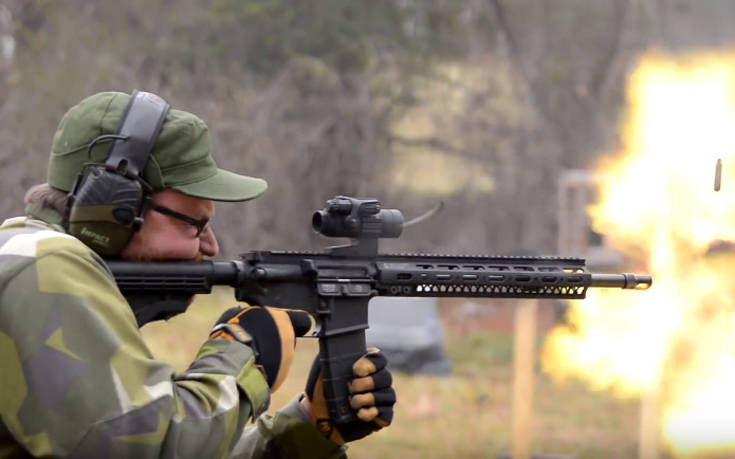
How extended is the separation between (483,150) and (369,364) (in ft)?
53.0

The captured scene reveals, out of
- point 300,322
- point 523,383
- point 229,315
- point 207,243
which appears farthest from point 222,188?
point 523,383

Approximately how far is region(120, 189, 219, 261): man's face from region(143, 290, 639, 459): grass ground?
21.6 ft

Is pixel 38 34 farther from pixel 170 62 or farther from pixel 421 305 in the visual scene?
pixel 421 305

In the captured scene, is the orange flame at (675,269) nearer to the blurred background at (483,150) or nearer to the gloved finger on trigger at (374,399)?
the blurred background at (483,150)

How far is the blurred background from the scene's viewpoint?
9.14 meters

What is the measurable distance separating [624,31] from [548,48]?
1445mm

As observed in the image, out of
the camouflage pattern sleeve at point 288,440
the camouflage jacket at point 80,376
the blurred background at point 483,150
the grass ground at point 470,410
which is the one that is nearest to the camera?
the camouflage jacket at point 80,376

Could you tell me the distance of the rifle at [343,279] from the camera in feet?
10.9

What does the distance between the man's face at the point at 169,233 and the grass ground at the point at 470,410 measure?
658 centimetres

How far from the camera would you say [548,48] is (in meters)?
20.0

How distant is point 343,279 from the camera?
3766 mm

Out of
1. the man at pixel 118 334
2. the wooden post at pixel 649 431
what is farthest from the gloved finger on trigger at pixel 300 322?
the wooden post at pixel 649 431

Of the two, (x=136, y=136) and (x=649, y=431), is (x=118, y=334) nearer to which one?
(x=136, y=136)

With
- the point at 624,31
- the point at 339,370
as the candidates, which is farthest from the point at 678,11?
the point at 339,370
